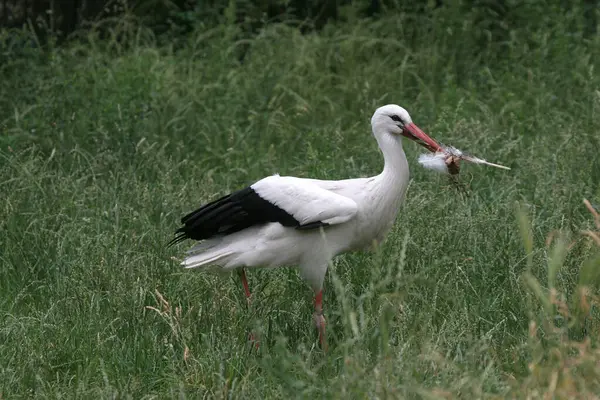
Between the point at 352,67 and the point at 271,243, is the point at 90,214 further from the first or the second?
the point at 352,67

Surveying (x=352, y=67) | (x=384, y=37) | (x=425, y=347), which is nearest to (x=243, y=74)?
(x=352, y=67)

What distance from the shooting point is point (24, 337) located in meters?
4.52

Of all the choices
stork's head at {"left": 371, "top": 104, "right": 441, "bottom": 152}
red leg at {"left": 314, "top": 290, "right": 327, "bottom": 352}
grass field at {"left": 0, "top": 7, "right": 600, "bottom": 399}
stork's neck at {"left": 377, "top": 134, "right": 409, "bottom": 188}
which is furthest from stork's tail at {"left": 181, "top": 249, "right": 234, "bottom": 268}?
stork's head at {"left": 371, "top": 104, "right": 441, "bottom": 152}

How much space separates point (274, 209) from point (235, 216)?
0.57 feet

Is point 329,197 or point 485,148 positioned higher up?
point 329,197

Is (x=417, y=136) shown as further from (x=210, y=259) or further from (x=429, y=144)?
(x=210, y=259)

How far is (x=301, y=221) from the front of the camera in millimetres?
4707

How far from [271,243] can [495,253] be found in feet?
3.61

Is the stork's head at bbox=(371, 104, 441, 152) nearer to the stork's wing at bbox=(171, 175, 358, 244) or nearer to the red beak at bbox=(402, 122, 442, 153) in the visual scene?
the red beak at bbox=(402, 122, 442, 153)

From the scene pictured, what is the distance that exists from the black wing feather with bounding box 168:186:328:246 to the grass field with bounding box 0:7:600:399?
30 centimetres

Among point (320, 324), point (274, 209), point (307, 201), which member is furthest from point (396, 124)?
point (320, 324)

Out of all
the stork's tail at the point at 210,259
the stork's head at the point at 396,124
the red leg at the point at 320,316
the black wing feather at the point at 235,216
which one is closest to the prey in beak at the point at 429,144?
the stork's head at the point at 396,124

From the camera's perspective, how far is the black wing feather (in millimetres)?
4781

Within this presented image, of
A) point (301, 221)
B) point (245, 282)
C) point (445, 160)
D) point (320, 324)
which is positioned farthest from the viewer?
point (245, 282)
